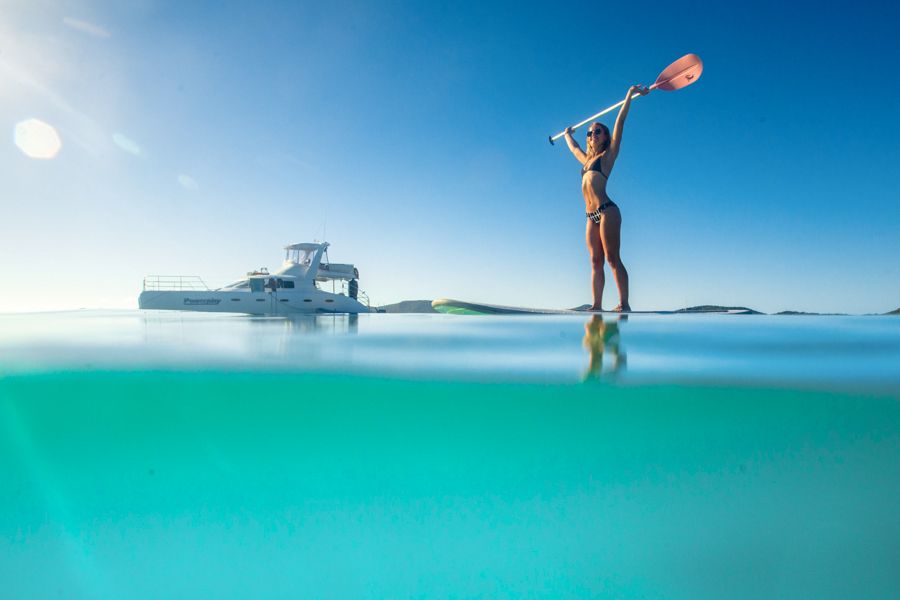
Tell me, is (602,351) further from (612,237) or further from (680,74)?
(680,74)

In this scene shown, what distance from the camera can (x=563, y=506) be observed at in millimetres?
1217

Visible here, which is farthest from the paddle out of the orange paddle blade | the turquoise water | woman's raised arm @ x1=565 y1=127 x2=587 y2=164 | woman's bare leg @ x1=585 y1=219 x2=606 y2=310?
the turquoise water

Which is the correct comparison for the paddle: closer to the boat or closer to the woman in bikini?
the woman in bikini

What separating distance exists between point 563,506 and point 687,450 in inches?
20.6

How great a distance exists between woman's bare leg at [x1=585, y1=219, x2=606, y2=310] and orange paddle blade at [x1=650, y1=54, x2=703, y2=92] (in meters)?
2.68

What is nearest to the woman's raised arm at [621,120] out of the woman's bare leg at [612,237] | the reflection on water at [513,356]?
the woman's bare leg at [612,237]

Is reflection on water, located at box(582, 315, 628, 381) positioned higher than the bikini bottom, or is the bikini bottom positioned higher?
the bikini bottom

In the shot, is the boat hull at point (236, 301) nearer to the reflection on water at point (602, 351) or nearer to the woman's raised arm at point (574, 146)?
the woman's raised arm at point (574, 146)

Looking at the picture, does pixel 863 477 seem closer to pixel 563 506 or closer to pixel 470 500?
pixel 563 506

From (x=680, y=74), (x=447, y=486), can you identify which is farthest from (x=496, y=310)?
(x=447, y=486)

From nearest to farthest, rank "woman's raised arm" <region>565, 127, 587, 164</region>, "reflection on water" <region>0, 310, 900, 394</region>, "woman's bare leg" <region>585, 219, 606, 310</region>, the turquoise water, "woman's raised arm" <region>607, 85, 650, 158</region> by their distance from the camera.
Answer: the turquoise water
"reflection on water" <region>0, 310, 900, 394</region>
"woman's raised arm" <region>607, 85, 650, 158</region>
"woman's bare leg" <region>585, 219, 606, 310</region>
"woman's raised arm" <region>565, 127, 587, 164</region>

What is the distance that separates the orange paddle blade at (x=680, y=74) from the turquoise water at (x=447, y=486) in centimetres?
714

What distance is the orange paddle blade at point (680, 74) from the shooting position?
7.35 metres

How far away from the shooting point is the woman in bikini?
834 centimetres
